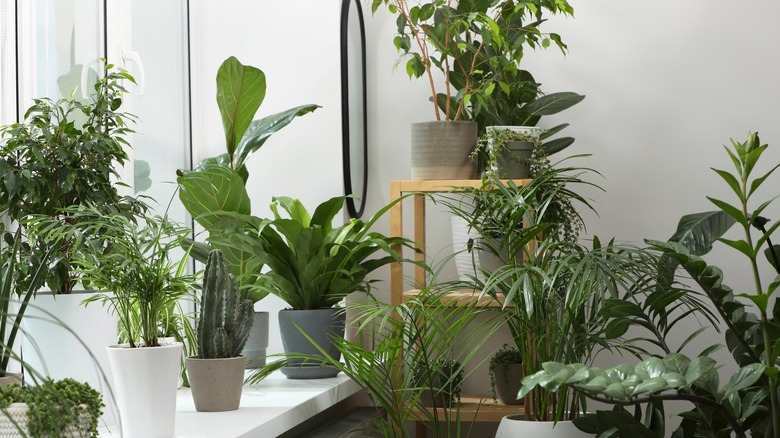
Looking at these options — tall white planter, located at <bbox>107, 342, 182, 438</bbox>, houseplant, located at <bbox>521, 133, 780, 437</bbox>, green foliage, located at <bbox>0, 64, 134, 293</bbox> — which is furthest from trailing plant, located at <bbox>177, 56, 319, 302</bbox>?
houseplant, located at <bbox>521, 133, 780, 437</bbox>

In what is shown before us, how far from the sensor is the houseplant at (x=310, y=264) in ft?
8.23

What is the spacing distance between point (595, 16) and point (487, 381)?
4.72 ft

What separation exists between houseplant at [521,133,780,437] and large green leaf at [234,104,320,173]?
1.14 metres

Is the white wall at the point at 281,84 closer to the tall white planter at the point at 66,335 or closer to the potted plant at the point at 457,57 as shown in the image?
the potted plant at the point at 457,57

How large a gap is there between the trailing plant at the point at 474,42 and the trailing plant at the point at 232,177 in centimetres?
46

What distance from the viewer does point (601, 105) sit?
10.5 feet

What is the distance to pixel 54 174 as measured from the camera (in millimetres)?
1763

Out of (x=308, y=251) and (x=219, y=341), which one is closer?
(x=219, y=341)

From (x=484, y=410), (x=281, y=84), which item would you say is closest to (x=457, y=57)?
(x=281, y=84)

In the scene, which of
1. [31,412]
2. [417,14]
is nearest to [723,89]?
[417,14]

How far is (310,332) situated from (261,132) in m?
0.65

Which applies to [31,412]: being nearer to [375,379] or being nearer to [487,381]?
[375,379]

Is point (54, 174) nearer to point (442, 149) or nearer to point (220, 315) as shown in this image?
point (220, 315)

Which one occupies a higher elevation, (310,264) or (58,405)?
(310,264)
